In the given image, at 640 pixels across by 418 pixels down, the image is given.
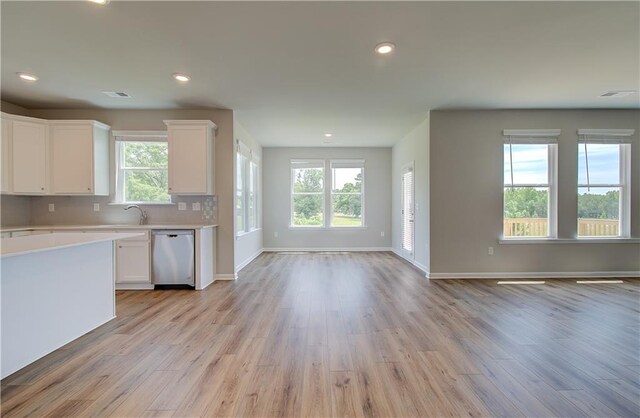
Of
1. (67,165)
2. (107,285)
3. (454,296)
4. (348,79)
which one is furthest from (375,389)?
(67,165)

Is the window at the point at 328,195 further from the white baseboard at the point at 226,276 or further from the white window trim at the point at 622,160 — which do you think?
Result: the white window trim at the point at 622,160

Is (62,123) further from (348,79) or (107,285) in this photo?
(348,79)

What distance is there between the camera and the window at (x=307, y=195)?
296 inches

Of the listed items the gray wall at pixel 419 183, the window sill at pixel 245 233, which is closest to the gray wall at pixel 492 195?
the gray wall at pixel 419 183

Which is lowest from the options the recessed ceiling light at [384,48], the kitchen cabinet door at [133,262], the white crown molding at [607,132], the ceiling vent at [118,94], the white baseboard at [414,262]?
the white baseboard at [414,262]

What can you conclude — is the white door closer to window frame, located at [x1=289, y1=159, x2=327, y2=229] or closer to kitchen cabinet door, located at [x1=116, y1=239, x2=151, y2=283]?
window frame, located at [x1=289, y1=159, x2=327, y2=229]

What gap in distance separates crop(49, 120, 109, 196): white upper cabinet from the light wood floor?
→ 193 cm

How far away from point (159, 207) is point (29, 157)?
1.77 metres

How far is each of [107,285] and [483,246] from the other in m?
5.16

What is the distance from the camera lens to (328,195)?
751 cm

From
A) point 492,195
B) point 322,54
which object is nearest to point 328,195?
point 492,195

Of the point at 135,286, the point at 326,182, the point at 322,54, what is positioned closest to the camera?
the point at 322,54

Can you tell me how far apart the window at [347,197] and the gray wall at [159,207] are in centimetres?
342

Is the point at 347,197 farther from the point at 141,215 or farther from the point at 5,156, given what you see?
the point at 5,156
